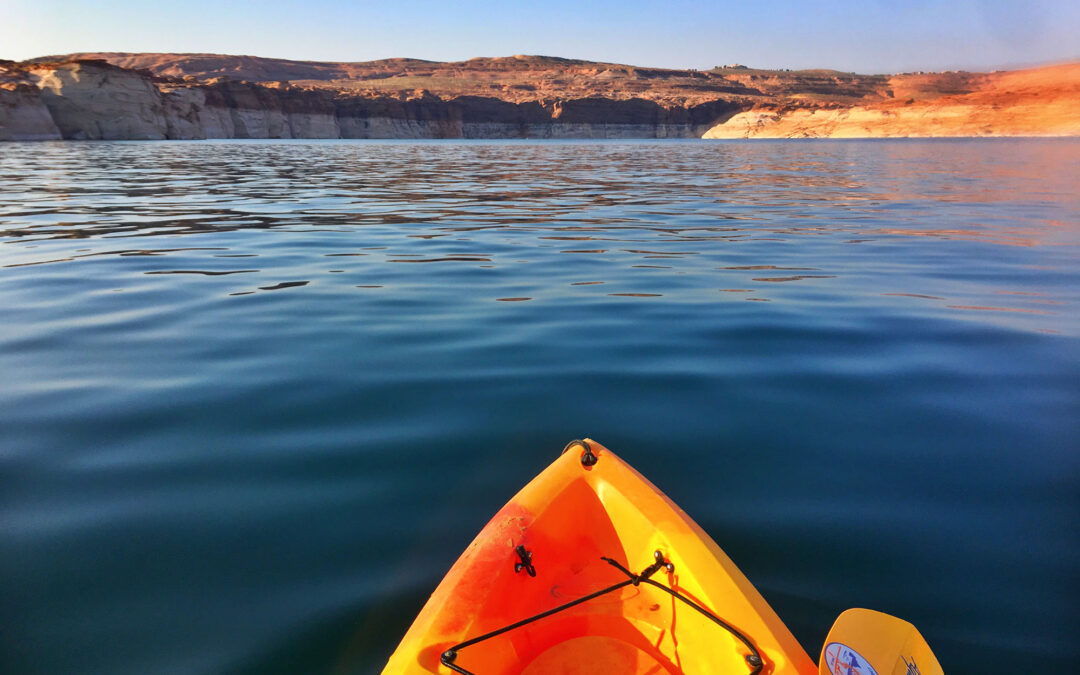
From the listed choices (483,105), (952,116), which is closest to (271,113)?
(483,105)

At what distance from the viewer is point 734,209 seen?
12.2 meters

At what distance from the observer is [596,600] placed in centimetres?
219

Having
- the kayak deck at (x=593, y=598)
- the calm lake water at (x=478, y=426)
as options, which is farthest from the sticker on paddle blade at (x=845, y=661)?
the calm lake water at (x=478, y=426)

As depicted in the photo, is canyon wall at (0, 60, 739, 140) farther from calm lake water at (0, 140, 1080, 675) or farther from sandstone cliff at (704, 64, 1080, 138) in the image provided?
calm lake water at (0, 140, 1080, 675)

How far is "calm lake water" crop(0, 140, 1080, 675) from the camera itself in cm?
226

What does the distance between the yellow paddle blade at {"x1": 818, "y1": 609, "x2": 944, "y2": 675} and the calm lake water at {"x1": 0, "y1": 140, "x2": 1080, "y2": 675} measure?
0.51 metres

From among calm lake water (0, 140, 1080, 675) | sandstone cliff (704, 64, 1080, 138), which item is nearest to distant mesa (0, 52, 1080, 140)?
sandstone cliff (704, 64, 1080, 138)

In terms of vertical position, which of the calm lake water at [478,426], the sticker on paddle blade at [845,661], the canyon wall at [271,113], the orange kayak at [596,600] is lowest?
the calm lake water at [478,426]

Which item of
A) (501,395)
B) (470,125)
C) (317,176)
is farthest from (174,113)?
(501,395)

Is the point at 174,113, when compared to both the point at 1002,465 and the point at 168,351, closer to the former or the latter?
the point at 168,351

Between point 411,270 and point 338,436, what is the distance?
13.1ft

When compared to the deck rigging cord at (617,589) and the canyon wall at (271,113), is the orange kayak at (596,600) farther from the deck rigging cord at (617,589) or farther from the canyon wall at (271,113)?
the canyon wall at (271,113)

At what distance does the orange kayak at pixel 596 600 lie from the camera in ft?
5.76

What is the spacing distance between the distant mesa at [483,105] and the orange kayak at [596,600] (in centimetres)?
4643
